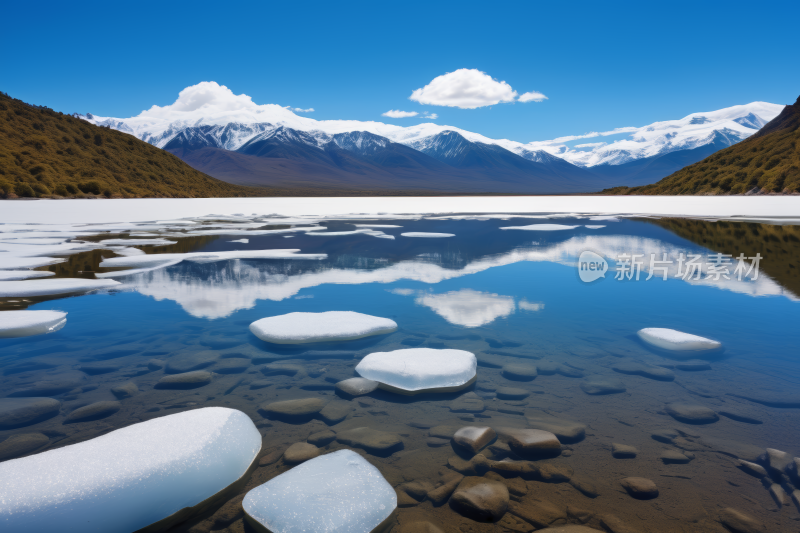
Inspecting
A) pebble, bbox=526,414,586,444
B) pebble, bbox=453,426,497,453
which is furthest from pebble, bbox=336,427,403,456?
pebble, bbox=526,414,586,444

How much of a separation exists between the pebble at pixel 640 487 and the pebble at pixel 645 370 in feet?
4.67

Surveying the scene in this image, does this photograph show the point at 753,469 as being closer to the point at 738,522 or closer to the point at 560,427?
the point at 738,522

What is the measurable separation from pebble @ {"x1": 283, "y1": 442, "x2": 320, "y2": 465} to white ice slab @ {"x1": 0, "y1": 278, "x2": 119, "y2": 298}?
5.08 metres

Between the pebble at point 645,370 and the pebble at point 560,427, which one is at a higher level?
the pebble at point 645,370

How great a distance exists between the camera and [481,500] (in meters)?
1.98

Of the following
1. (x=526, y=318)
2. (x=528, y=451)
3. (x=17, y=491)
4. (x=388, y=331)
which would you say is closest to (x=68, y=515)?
(x=17, y=491)

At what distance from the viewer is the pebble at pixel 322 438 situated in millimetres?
2484

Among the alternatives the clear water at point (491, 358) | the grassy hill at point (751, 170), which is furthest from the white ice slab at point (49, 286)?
the grassy hill at point (751, 170)

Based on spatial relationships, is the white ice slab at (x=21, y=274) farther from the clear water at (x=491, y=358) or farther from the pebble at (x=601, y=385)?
the pebble at (x=601, y=385)

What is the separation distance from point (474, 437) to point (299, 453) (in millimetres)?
947

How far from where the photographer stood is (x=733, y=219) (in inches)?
779

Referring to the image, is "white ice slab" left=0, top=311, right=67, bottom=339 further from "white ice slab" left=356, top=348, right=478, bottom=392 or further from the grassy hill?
the grassy hill

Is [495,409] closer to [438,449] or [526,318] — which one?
[438,449]

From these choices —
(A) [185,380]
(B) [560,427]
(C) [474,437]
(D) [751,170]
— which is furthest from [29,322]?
(D) [751,170]
